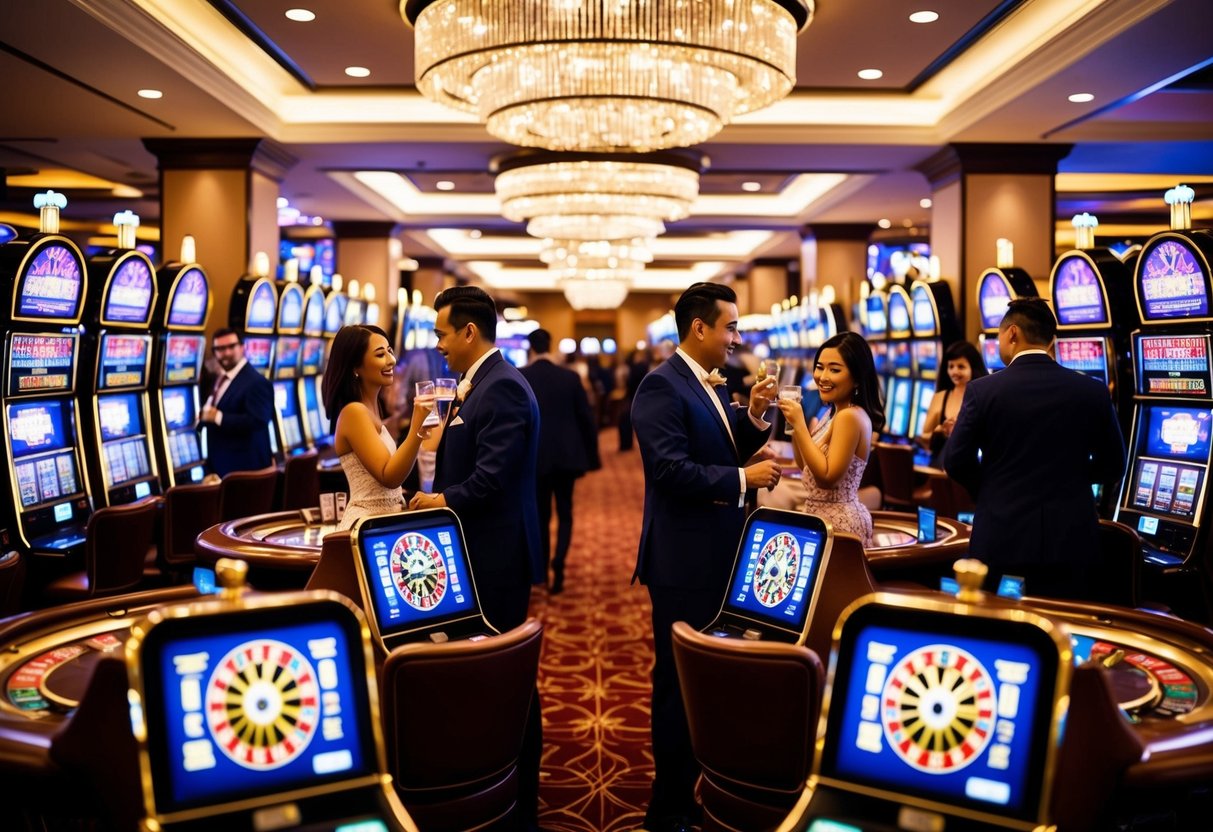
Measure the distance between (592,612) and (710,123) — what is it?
2.47 m

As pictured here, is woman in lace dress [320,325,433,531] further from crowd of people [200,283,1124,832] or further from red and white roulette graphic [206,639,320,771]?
red and white roulette graphic [206,639,320,771]

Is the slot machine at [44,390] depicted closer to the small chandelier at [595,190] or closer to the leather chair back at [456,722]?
the leather chair back at [456,722]

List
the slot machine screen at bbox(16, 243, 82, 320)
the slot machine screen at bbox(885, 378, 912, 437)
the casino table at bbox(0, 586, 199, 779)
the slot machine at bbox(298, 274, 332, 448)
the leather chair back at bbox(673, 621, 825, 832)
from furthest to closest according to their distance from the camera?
1. the slot machine screen at bbox(885, 378, 912, 437)
2. the slot machine at bbox(298, 274, 332, 448)
3. the slot machine screen at bbox(16, 243, 82, 320)
4. the leather chair back at bbox(673, 621, 825, 832)
5. the casino table at bbox(0, 586, 199, 779)

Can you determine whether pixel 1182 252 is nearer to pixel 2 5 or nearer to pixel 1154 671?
pixel 1154 671

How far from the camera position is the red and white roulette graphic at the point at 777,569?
224 cm

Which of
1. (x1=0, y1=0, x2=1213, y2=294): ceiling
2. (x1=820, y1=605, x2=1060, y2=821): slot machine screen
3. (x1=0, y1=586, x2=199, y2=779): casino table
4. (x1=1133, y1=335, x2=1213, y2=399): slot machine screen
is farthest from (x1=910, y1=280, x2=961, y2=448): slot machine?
(x1=820, y1=605, x2=1060, y2=821): slot machine screen

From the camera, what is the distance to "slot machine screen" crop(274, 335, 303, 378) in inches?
284

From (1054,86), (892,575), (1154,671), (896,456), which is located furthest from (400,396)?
(1154,671)

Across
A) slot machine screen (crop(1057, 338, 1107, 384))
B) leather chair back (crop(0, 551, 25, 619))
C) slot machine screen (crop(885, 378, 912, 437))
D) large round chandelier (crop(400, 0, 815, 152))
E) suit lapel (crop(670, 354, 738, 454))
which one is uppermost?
large round chandelier (crop(400, 0, 815, 152))

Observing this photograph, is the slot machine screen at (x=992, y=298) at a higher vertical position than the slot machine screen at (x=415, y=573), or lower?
higher

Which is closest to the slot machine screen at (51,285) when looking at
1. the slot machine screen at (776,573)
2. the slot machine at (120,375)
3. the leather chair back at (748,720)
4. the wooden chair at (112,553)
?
the slot machine at (120,375)

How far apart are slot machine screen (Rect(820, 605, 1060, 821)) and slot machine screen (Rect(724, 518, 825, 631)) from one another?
0.80m

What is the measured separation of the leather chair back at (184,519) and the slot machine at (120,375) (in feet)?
1.69

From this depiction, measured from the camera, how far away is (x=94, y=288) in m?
4.82
